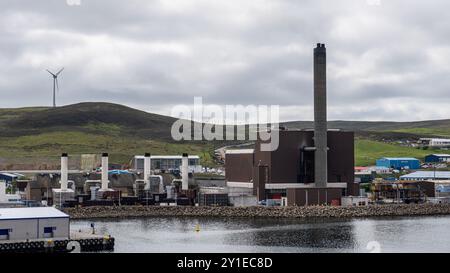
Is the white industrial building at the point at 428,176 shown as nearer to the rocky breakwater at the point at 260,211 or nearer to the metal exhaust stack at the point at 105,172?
the rocky breakwater at the point at 260,211

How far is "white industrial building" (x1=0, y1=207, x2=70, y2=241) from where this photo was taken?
40156 millimetres

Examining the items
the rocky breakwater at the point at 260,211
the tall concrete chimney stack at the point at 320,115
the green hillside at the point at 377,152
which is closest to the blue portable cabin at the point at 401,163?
the green hillside at the point at 377,152

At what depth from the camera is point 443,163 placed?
390 feet

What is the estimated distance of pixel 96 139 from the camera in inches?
5955

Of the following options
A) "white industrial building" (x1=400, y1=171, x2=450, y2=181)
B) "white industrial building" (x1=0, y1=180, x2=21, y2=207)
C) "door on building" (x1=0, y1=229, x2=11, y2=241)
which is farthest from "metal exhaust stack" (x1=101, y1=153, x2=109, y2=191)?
"white industrial building" (x1=400, y1=171, x2=450, y2=181)

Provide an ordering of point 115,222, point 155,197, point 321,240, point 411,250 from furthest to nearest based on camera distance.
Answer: point 155,197 → point 115,222 → point 321,240 → point 411,250

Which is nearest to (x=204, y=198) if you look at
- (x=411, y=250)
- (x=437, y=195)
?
(x=437, y=195)

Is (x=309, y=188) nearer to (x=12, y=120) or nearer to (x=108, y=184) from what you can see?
(x=108, y=184)

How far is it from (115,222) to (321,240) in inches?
916

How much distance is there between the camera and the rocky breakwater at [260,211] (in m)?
65.6

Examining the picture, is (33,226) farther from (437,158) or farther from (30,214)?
(437,158)

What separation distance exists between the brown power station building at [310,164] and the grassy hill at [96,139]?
48.3 m

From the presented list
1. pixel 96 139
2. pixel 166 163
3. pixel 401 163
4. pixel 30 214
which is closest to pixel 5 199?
pixel 30 214

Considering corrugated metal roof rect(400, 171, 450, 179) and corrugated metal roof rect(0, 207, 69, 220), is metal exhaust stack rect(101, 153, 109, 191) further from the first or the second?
corrugated metal roof rect(400, 171, 450, 179)
